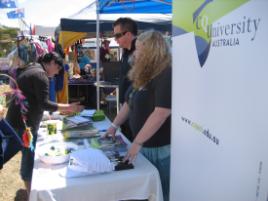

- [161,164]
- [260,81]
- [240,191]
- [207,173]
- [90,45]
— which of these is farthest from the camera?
[90,45]

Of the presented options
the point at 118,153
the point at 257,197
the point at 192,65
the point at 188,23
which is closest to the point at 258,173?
the point at 257,197

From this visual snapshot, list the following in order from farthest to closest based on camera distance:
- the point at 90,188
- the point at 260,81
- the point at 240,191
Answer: the point at 90,188
the point at 240,191
the point at 260,81

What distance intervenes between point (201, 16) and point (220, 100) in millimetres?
326

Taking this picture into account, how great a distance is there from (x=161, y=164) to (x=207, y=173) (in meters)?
0.63

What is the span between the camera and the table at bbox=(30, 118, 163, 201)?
141 cm

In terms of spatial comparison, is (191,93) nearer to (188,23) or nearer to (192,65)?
(192,65)

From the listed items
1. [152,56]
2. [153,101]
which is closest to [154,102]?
[153,101]

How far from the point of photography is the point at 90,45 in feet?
46.4

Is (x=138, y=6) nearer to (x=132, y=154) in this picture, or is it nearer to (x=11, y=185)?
(x=11, y=185)

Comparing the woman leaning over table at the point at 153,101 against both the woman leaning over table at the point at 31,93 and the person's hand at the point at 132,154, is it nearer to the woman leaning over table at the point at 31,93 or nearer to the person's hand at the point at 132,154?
the person's hand at the point at 132,154

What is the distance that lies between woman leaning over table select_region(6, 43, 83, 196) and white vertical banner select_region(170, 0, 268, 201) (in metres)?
1.24

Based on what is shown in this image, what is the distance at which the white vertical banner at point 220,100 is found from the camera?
82 centimetres

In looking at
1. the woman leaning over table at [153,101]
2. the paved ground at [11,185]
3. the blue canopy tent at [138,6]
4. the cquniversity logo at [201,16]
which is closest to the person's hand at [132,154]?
the woman leaning over table at [153,101]

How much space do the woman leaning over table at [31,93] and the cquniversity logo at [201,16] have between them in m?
1.31
